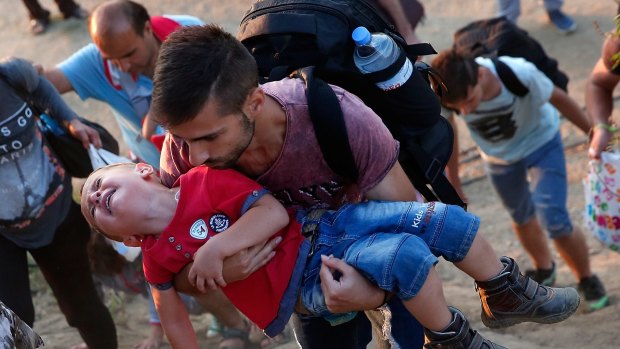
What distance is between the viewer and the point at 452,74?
4984mm

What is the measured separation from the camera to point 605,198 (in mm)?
4914

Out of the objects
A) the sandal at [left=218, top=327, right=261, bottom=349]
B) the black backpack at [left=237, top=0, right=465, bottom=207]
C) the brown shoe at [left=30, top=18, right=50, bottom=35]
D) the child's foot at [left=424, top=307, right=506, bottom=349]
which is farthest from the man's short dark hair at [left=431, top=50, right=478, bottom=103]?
the brown shoe at [left=30, top=18, right=50, bottom=35]

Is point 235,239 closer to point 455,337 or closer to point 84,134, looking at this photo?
point 455,337

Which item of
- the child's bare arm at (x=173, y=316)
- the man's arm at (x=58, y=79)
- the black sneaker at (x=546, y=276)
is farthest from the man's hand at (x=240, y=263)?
the black sneaker at (x=546, y=276)

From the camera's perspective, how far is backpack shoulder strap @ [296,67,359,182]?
9.25 feet

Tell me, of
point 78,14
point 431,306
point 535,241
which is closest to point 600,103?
point 535,241

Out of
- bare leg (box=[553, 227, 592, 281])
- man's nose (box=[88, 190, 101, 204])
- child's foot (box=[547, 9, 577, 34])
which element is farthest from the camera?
child's foot (box=[547, 9, 577, 34])

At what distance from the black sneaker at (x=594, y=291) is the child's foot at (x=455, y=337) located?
2.91 m

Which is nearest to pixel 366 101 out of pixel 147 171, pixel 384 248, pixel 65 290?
pixel 384 248

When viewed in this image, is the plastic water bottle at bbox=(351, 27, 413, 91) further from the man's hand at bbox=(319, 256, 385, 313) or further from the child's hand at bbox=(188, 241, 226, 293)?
the child's hand at bbox=(188, 241, 226, 293)

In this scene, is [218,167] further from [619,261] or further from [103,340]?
[619,261]

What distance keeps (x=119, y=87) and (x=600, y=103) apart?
236cm

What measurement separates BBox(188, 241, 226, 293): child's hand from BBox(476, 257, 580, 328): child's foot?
836mm

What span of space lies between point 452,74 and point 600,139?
78cm
